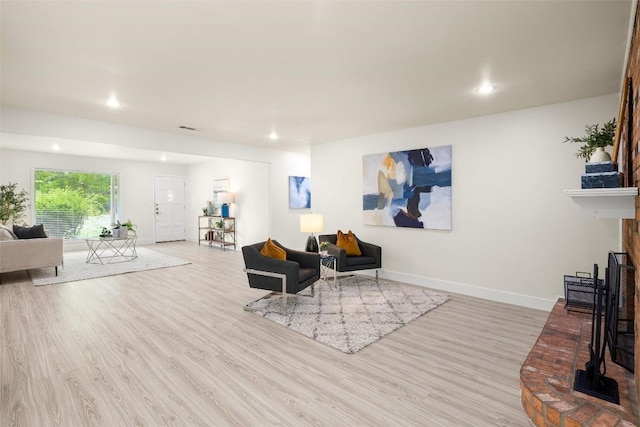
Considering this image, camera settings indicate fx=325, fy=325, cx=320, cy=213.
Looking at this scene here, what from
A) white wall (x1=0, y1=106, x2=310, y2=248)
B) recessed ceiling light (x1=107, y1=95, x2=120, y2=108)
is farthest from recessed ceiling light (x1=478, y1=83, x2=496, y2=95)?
white wall (x1=0, y1=106, x2=310, y2=248)

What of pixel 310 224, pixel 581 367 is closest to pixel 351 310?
pixel 310 224

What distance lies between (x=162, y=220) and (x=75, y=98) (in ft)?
24.0

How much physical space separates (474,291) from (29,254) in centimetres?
717

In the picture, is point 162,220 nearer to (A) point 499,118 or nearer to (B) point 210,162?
(B) point 210,162

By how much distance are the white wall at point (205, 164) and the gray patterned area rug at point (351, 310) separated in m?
3.21

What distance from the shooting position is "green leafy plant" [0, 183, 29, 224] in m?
7.02

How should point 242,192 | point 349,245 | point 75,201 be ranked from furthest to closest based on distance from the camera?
point 242,192 → point 75,201 → point 349,245

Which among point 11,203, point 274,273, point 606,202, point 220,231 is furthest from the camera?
point 220,231

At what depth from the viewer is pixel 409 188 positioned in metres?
5.23

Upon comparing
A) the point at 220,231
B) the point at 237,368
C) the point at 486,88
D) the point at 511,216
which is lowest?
the point at 237,368

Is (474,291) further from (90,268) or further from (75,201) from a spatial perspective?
(75,201)

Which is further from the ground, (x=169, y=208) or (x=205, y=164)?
(x=205, y=164)

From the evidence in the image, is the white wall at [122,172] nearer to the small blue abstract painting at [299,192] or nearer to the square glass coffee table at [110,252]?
the square glass coffee table at [110,252]

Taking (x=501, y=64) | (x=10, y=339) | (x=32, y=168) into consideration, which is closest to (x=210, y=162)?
(x=32, y=168)
